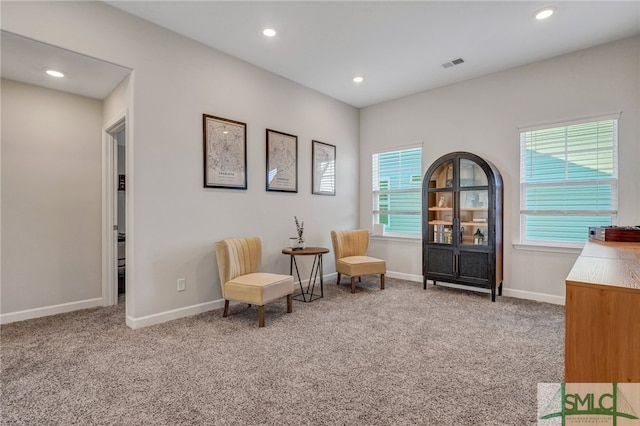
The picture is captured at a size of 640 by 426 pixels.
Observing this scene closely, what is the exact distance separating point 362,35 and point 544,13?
170 centimetres

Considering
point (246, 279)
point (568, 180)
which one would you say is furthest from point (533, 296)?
point (246, 279)

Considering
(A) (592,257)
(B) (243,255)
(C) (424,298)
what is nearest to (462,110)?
(C) (424,298)

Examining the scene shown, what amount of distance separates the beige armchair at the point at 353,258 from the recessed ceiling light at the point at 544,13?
319 cm

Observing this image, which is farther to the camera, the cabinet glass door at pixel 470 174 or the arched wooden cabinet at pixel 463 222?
Result: the cabinet glass door at pixel 470 174

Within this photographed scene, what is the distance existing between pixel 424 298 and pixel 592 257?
2398mm

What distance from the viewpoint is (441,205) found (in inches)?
176

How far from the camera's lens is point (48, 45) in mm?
2537

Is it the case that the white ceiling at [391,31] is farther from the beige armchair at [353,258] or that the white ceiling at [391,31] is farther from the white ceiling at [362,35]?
the beige armchair at [353,258]

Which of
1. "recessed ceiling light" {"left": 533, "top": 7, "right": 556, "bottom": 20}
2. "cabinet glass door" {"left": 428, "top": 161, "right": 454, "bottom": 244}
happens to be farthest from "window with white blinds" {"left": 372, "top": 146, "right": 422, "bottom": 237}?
"recessed ceiling light" {"left": 533, "top": 7, "right": 556, "bottom": 20}

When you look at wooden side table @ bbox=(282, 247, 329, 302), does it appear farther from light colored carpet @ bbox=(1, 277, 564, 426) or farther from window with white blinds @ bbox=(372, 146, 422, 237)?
window with white blinds @ bbox=(372, 146, 422, 237)

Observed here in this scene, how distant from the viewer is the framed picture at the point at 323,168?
4812 millimetres

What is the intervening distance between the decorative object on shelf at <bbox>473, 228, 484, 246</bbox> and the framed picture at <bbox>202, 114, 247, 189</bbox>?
3069 millimetres

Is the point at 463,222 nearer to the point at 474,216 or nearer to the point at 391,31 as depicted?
the point at 474,216

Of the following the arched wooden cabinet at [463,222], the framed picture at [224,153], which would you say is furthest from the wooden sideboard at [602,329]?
the framed picture at [224,153]
